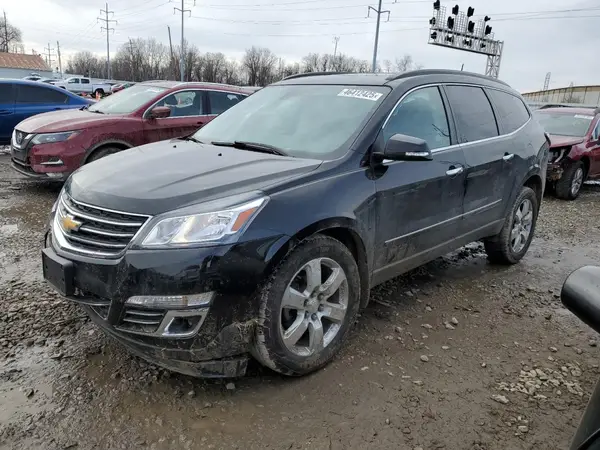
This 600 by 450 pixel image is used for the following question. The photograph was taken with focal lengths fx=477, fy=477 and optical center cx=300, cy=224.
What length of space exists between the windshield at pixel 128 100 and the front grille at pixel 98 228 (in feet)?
16.3

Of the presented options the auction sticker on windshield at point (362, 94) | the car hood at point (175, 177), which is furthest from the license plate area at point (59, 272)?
the auction sticker on windshield at point (362, 94)

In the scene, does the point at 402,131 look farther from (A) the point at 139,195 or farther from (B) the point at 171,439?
(B) the point at 171,439

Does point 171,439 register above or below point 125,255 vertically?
below

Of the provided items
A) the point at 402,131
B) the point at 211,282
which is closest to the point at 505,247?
the point at 402,131

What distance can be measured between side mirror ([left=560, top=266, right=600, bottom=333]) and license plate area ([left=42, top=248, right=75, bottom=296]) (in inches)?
87.1

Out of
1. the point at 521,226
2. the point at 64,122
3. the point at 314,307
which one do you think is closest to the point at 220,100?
the point at 64,122

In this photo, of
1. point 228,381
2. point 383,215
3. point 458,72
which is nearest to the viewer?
point 228,381

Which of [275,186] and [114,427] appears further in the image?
[275,186]

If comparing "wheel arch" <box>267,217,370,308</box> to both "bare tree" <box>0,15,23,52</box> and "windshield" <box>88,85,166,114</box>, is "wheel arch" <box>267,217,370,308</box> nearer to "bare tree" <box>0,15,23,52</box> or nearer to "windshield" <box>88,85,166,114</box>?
"windshield" <box>88,85,166,114</box>

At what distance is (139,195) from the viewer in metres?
2.46

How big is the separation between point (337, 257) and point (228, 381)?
A: 0.94 m

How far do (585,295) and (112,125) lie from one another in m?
6.60

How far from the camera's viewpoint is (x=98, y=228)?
8.10ft

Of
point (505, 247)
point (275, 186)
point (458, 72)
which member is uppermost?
point (458, 72)
